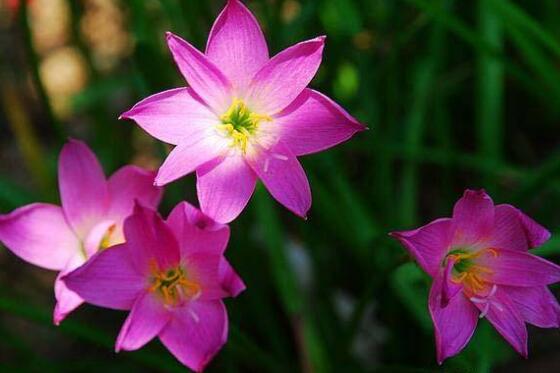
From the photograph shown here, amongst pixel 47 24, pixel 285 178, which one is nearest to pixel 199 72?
pixel 285 178

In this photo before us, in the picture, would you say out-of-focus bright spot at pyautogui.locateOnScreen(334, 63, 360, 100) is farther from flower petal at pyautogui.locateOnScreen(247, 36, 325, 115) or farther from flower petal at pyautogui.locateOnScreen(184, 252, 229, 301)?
flower petal at pyautogui.locateOnScreen(184, 252, 229, 301)

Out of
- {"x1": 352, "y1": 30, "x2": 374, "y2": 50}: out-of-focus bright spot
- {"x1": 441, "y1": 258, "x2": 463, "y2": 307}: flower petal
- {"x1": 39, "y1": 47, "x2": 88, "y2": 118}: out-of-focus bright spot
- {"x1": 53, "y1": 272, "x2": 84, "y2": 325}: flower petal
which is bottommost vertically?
{"x1": 39, "y1": 47, "x2": 88, "y2": 118}: out-of-focus bright spot

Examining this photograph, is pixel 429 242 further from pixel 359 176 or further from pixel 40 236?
pixel 359 176

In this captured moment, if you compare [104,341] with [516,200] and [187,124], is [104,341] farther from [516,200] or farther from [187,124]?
[516,200]

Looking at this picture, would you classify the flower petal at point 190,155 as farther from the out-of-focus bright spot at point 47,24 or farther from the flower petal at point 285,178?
the out-of-focus bright spot at point 47,24

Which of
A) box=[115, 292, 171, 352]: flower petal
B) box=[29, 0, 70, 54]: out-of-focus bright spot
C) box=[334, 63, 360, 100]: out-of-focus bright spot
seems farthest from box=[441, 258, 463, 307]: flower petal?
box=[29, 0, 70, 54]: out-of-focus bright spot
